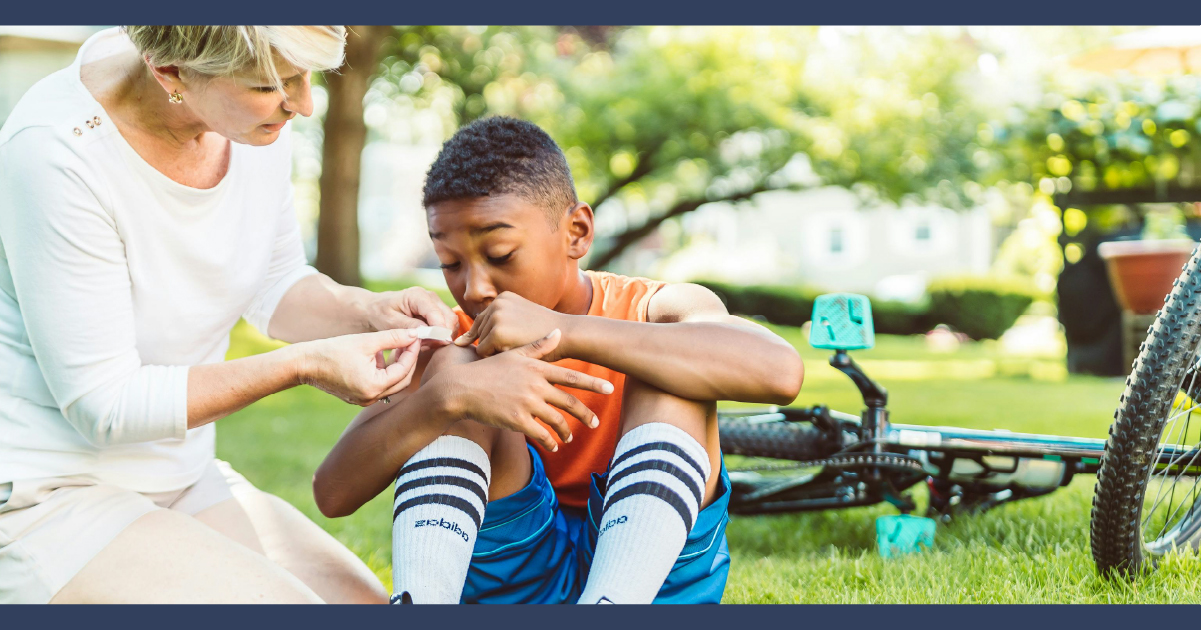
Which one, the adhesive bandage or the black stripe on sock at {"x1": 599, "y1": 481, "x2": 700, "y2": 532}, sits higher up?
the adhesive bandage

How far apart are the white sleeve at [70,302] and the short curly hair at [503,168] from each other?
66cm

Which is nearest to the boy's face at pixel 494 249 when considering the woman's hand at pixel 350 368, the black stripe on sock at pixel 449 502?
the woman's hand at pixel 350 368

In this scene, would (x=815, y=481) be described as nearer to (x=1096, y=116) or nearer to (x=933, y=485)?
(x=933, y=485)

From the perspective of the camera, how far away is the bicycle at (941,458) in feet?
5.98

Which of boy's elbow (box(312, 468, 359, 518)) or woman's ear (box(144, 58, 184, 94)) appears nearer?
woman's ear (box(144, 58, 184, 94))

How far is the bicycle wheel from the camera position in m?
1.73

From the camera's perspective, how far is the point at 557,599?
1831mm

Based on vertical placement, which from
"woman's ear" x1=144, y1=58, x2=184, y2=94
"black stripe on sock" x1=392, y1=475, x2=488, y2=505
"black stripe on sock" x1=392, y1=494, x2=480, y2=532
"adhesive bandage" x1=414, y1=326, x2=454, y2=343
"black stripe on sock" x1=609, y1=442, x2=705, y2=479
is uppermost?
"woman's ear" x1=144, y1=58, x2=184, y2=94

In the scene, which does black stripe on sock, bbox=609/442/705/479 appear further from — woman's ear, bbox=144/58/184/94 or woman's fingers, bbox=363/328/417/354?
woman's ear, bbox=144/58/184/94

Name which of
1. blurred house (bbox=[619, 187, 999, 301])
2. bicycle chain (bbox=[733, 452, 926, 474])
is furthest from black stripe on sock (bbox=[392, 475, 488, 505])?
blurred house (bbox=[619, 187, 999, 301])

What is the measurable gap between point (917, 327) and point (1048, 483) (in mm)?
11889

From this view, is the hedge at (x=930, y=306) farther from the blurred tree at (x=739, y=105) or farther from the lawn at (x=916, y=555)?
the lawn at (x=916, y=555)

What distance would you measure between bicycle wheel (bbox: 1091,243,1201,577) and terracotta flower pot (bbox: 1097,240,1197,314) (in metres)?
4.34

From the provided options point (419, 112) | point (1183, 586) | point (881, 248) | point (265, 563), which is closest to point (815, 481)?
point (1183, 586)
